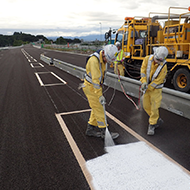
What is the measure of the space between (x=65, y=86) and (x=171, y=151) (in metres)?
7.09

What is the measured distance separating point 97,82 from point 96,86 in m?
0.09

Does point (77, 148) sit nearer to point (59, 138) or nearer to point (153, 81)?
point (59, 138)

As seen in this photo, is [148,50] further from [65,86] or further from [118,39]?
[65,86]

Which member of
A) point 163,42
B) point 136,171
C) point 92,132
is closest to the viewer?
point 136,171

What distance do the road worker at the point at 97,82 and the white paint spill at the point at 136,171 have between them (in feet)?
2.51

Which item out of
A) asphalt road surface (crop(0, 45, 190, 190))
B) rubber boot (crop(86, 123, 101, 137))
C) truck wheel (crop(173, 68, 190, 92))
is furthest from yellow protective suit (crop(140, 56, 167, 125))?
truck wheel (crop(173, 68, 190, 92))

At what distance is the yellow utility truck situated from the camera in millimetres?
8430

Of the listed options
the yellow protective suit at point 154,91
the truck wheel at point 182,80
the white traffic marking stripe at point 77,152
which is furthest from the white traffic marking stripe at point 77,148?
the truck wheel at point 182,80

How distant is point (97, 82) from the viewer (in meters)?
3.99

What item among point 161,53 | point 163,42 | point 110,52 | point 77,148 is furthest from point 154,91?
point 163,42

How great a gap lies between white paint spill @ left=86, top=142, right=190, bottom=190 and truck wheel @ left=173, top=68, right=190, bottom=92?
531 centimetres

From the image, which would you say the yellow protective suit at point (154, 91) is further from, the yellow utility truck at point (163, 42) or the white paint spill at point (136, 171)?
the yellow utility truck at point (163, 42)

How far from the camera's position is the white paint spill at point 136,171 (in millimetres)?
2930

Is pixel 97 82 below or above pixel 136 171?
above
